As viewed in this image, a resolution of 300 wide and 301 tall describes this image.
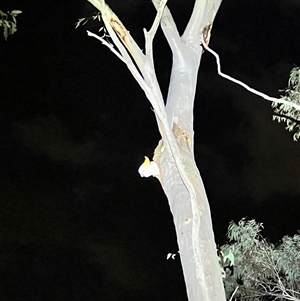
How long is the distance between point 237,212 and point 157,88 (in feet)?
23.3

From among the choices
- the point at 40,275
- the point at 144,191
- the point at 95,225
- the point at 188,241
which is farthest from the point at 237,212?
the point at 188,241

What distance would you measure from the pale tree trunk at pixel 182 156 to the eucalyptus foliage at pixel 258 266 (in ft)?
11.6

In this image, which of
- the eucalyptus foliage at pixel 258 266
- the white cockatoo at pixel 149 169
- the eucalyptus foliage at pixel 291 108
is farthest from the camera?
the eucalyptus foliage at pixel 258 266

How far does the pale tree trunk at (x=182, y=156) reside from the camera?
1428 millimetres

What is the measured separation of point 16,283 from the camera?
28.6 ft

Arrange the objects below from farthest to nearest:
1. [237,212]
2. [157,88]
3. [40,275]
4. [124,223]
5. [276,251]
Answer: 1. [124,223]
2. [40,275]
3. [237,212]
4. [276,251]
5. [157,88]

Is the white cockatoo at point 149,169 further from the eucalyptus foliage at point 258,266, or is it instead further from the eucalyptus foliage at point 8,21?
the eucalyptus foliage at point 258,266

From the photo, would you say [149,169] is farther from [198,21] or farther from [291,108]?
[291,108]

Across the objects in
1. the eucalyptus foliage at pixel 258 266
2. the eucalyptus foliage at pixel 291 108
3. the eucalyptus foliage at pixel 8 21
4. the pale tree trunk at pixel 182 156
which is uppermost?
the eucalyptus foliage at pixel 291 108

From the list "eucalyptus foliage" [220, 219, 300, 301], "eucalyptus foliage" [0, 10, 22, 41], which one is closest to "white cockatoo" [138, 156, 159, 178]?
"eucalyptus foliage" [0, 10, 22, 41]

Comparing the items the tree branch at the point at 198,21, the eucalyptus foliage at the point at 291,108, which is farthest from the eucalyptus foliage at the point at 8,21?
the eucalyptus foliage at the point at 291,108

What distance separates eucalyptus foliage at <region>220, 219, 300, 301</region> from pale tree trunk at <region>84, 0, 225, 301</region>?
3.54m

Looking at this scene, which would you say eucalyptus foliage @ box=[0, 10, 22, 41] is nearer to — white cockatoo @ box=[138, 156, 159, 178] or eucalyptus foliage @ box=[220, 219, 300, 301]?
white cockatoo @ box=[138, 156, 159, 178]

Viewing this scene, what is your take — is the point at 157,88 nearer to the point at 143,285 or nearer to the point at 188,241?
the point at 188,241
